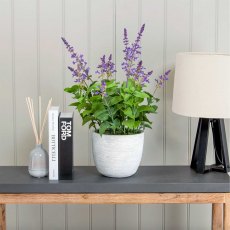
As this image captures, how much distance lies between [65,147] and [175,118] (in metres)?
0.60

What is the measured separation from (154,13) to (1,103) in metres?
0.79

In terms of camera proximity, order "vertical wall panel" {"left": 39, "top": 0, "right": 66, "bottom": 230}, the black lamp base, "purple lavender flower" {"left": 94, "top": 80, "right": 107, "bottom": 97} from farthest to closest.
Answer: "vertical wall panel" {"left": 39, "top": 0, "right": 66, "bottom": 230}, the black lamp base, "purple lavender flower" {"left": 94, "top": 80, "right": 107, "bottom": 97}

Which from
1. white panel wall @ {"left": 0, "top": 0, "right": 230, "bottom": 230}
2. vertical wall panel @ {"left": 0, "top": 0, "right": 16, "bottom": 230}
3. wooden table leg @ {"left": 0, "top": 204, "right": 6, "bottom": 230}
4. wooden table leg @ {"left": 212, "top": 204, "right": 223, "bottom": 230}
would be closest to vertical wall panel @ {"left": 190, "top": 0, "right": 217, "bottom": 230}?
white panel wall @ {"left": 0, "top": 0, "right": 230, "bottom": 230}

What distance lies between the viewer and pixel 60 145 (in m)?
2.00

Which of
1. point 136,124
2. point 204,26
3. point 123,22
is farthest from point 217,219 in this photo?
point 123,22

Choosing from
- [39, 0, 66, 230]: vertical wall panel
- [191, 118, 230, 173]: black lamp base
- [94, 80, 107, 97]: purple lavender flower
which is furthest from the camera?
[39, 0, 66, 230]: vertical wall panel

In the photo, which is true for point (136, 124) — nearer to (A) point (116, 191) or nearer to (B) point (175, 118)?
(A) point (116, 191)

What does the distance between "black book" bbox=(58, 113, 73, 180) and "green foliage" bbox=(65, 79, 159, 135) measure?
69 mm

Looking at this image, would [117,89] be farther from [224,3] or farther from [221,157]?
[224,3]

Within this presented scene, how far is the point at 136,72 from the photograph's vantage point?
2004 millimetres

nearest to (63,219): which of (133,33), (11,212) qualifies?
(11,212)

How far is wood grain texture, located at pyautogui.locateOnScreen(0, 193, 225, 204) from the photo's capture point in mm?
1957

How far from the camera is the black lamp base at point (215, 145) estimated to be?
213cm

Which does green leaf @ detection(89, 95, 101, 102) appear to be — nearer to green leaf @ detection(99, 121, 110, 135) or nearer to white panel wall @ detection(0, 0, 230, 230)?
green leaf @ detection(99, 121, 110, 135)
